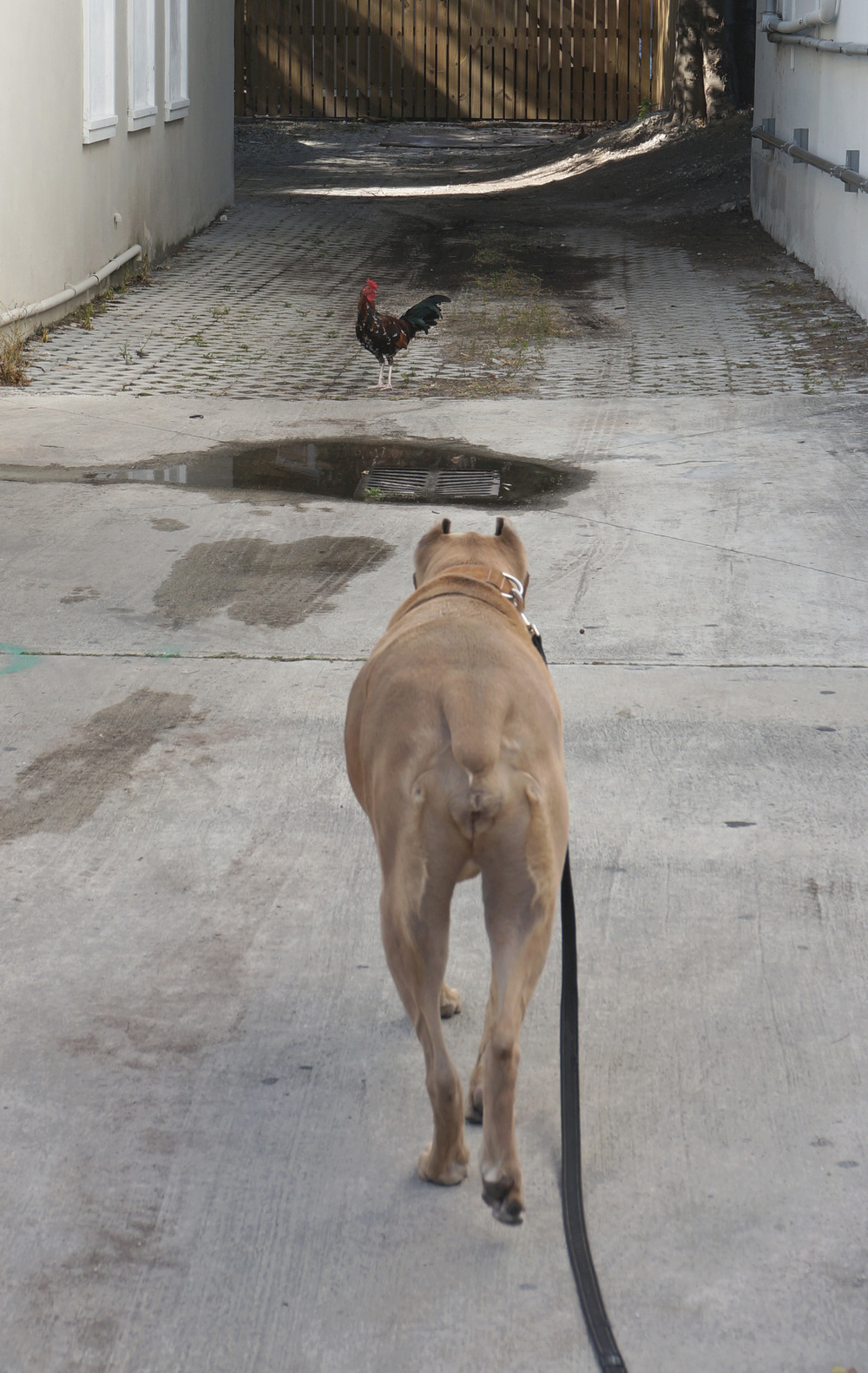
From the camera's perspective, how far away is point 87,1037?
3.05 m

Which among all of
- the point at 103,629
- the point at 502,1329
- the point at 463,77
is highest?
the point at 463,77

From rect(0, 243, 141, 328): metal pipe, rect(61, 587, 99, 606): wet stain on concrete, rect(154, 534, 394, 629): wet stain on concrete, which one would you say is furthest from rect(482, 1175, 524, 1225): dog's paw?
rect(0, 243, 141, 328): metal pipe

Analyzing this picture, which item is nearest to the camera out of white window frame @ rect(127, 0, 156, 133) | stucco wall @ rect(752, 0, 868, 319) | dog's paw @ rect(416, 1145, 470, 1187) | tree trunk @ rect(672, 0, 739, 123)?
dog's paw @ rect(416, 1145, 470, 1187)

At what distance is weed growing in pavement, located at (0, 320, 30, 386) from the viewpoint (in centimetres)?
1014

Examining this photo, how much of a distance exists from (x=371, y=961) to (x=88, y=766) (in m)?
1.41

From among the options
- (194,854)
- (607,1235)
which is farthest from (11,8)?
(607,1235)

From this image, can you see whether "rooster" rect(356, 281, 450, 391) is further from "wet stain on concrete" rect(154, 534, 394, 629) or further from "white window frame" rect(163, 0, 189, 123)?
"white window frame" rect(163, 0, 189, 123)

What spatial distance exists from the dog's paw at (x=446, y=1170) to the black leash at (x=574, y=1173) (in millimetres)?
177

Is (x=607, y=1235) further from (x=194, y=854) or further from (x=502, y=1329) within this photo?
(x=194, y=854)

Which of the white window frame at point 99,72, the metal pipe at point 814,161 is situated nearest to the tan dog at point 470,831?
the metal pipe at point 814,161

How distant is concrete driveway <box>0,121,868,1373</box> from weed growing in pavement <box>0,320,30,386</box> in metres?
3.23

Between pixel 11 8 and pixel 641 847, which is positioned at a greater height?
pixel 11 8

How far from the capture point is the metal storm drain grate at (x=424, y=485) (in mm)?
7375

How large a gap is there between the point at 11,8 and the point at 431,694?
1032 cm
